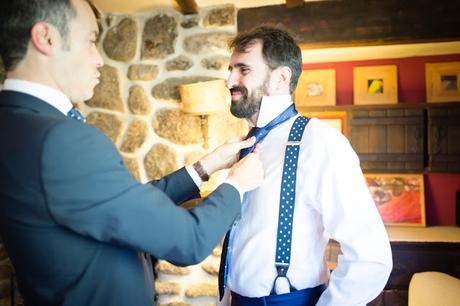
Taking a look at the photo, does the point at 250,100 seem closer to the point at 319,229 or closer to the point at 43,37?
the point at 319,229

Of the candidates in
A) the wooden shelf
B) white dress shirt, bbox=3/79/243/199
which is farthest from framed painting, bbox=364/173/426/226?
white dress shirt, bbox=3/79/243/199

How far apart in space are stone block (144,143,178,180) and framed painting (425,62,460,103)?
234 centimetres

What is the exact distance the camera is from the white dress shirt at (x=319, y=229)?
42.2 inches

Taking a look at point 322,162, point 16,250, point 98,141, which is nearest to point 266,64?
point 322,162

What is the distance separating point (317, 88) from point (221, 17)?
1292 millimetres

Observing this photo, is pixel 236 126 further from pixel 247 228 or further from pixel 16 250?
pixel 16 250

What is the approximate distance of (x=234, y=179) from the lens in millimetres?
964

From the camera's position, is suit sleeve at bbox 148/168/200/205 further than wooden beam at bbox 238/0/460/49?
No

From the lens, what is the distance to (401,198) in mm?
3232

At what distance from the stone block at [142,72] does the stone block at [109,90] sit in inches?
4.3

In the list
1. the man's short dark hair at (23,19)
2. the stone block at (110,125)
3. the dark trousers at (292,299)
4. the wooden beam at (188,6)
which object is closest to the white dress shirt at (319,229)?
the dark trousers at (292,299)

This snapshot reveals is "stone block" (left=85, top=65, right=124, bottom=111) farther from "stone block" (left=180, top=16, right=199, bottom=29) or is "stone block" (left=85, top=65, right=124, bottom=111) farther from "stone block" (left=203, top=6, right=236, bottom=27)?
"stone block" (left=203, top=6, right=236, bottom=27)

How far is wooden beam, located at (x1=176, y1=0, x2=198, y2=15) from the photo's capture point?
7.86 feet

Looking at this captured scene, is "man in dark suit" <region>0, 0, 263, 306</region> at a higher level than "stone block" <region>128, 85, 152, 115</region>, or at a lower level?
lower
